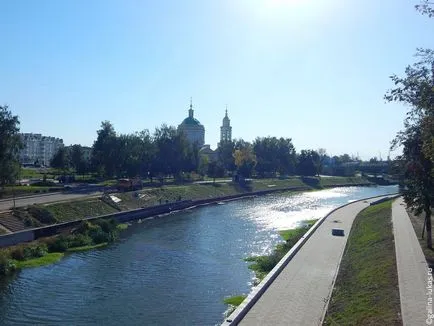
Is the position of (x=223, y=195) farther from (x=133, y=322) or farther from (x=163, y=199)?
(x=133, y=322)

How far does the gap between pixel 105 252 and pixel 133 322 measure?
12.6 meters

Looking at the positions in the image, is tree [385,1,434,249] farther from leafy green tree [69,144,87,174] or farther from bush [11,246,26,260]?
leafy green tree [69,144,87,174]

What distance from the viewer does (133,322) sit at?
1595 cm

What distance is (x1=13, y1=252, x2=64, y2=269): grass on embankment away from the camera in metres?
23.7

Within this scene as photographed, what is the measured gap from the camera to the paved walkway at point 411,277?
38.2ft

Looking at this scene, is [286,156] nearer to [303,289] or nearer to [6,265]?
[6,265]

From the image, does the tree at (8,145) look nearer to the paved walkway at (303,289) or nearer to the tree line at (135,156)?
the tree line at (135,156)

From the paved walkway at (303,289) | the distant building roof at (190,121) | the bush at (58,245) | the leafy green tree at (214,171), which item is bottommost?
the bush at (58,245)

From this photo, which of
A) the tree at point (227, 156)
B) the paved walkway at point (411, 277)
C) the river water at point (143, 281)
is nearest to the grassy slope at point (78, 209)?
the river water at point (143, 281)

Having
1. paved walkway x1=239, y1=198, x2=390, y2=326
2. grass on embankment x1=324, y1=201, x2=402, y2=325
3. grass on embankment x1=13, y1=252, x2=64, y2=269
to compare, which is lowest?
grass on embankment x1=13, y1=252, x2=64, y2=269

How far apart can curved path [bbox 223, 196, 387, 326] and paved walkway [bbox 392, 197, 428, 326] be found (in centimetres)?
227

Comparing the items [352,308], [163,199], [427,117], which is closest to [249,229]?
[163,199]

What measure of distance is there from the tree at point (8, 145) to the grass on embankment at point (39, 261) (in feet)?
40.5

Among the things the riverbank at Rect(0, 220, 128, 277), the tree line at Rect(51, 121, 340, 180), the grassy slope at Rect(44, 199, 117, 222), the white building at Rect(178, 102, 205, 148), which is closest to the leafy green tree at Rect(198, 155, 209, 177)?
the tree line at Rect(51, 121, 340, 180)
